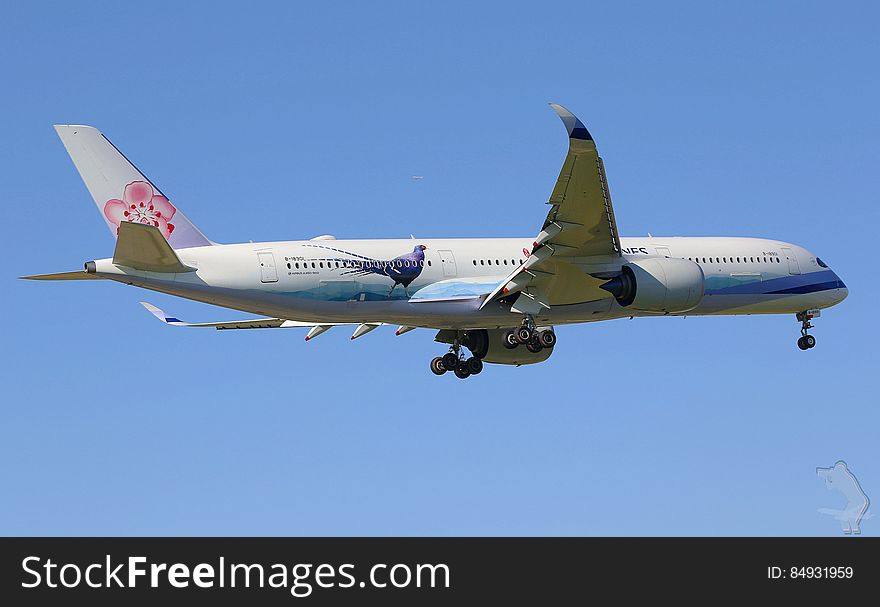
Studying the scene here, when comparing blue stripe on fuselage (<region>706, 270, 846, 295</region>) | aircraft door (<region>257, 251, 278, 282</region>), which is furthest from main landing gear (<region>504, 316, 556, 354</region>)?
aircraft door (<region>257, 251, 278, 282</region>)

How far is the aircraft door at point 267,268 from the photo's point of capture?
175 feet

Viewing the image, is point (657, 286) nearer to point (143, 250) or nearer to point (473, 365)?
point (473, 365)

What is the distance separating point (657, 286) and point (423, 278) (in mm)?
8051

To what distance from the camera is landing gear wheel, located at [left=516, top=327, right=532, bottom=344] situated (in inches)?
2240

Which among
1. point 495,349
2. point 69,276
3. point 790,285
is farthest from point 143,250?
point 790,285

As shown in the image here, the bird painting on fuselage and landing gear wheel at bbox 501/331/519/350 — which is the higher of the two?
the bird painting on fuselage

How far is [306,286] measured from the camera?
5384 centimetres

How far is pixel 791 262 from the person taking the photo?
204ft

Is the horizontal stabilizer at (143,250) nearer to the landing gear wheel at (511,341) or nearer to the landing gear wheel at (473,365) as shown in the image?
the landing gear wheel at (511,341)

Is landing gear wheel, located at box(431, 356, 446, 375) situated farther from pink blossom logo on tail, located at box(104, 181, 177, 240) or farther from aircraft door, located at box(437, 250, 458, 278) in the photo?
pink blossom logo on tail, located at box(104, 181, 177, 240)

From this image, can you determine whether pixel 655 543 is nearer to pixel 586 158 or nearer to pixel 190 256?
pixel 586 158

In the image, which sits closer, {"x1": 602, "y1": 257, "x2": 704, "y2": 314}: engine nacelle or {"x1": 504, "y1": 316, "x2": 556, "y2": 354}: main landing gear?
{"x1": 602, "y1": 257, "x2": 704, "y2": 314}: engine nacelle

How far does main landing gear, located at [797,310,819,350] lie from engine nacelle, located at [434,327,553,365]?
394 inches

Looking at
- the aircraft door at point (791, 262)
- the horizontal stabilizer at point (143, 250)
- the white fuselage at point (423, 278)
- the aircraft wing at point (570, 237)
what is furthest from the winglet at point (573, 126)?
the aircraft door at point (791, 262)
